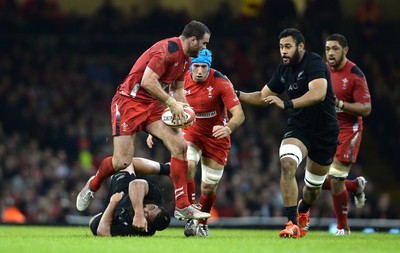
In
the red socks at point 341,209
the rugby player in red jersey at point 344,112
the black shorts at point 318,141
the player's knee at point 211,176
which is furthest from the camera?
the red socks at point 341,209

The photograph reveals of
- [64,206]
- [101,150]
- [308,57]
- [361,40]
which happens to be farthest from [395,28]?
[308,57]

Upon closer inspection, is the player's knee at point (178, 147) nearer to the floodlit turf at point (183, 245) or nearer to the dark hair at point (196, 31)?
the floodlit turf at point (183, 245)

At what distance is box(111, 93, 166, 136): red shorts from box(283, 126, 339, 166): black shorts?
1634 millimetres

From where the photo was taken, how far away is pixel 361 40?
26.4m

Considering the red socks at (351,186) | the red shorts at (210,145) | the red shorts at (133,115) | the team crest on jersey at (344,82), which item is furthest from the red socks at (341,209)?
the red shorts at (133,115)

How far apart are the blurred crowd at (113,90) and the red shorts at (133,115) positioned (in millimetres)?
7639

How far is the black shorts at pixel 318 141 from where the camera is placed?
1277 centimetres

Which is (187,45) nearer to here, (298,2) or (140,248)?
(140,248)

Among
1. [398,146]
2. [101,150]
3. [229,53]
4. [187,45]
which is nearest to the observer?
[187,45]

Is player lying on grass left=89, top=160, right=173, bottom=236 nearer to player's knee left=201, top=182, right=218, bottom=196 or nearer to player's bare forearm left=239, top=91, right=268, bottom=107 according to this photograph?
player's knee left=201, top=182, right=218, bottom=196

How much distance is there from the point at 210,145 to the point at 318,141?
1.61m

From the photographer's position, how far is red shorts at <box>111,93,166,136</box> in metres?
12.9

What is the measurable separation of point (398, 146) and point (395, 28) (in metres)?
4.13

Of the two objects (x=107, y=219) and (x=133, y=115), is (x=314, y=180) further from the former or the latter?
(x=107, y=219)
